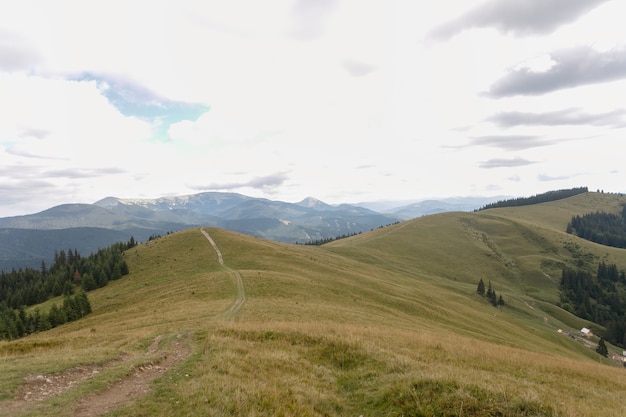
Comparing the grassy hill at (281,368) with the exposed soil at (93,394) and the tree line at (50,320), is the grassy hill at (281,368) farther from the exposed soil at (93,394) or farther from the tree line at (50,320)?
the tree line at (50,320)

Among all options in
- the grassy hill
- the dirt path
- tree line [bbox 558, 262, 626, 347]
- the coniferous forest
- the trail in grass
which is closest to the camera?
the dirt path

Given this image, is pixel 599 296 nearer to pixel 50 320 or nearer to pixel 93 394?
pixel 93 394

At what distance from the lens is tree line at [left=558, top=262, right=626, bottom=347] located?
132875 mm

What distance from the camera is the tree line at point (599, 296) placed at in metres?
133

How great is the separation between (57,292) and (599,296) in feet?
742

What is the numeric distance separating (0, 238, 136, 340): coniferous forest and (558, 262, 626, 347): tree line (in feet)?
562

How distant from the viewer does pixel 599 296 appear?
157 metres

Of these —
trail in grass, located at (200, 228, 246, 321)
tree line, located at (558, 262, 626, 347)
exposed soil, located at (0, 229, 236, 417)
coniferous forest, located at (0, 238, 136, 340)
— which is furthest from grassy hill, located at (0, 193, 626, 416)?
tree line, located at (558, 262, 626, 347)

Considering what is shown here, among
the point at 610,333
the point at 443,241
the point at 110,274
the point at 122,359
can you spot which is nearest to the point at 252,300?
the point at 122,359

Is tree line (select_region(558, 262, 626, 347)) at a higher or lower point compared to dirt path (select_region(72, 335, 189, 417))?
lower

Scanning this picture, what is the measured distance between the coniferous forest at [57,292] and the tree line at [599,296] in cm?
17116

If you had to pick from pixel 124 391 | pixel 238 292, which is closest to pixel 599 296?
pixel 238 292

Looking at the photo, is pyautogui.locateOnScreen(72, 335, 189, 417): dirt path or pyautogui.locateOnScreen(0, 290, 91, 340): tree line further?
pyautogui.locateOnScreen(0, 290, 91, 340): tree line

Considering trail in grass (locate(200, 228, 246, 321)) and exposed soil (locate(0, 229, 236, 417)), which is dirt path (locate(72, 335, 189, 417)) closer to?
exposed soil (locate(0, 229, 236, 417))
